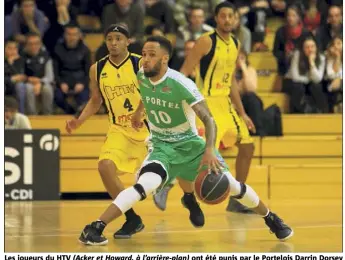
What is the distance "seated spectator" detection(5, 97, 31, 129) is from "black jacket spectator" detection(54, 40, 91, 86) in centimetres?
149

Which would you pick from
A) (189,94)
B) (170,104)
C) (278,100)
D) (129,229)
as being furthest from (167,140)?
(278,100)

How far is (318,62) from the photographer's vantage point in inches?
589

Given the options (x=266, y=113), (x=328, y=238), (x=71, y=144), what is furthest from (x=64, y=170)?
(x=328, y=238)

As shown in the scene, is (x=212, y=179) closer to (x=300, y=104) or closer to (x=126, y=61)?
(x=126, y=61)

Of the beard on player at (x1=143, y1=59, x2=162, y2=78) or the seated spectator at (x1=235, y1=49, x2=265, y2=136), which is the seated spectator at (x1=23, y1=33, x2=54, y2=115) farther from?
the beard on player at (x1=143, y1=59, x2=162, y2=78)

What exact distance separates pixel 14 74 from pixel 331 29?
15.8 feet

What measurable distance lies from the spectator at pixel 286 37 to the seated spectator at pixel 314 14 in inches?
20.4

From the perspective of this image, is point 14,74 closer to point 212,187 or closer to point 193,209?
point 193,209

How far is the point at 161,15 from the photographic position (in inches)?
634

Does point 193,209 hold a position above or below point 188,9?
below

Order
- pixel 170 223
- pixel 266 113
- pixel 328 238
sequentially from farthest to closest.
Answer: pixel 266 113 < pixel 170 223 < pixel 328 238

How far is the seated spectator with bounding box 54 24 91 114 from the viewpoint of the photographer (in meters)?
14.5

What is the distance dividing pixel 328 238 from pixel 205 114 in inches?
67.9

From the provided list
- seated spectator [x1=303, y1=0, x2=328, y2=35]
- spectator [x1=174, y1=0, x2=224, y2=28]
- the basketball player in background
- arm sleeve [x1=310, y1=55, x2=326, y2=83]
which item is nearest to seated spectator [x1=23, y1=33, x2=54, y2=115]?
spectator [x1=174, y1=0, x2=224, y2=28]
